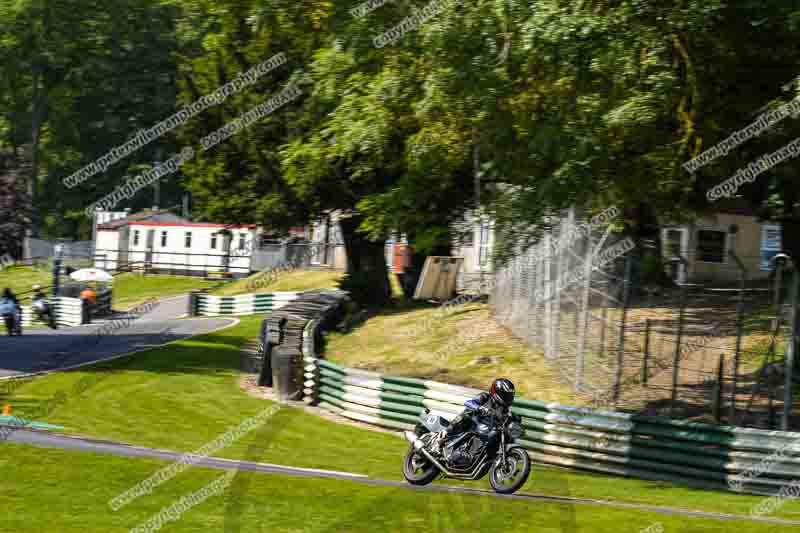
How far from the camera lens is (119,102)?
86.0 metres

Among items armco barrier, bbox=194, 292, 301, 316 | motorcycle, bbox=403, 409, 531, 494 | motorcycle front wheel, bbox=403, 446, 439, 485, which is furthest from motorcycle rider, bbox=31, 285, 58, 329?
motorcycle, bbox=403, 409, 531, 494

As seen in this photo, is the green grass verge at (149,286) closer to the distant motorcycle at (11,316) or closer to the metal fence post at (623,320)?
the distant motorcycle at (11,316)

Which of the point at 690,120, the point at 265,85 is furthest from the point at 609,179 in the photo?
the point at 265,85

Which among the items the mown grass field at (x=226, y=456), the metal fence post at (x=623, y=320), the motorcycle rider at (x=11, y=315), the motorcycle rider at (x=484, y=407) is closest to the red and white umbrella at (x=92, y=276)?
the motorcycle rider at (x=11, y=315)

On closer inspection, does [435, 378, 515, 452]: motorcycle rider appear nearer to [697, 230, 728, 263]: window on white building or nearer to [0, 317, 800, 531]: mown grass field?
[0, 317, 800, 531]: mown grass field

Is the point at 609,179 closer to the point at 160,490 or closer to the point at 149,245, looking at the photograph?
the point at 160,490

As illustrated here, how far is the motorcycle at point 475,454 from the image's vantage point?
13180 mm

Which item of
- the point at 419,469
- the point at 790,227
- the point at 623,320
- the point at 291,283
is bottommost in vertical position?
the point at 419,469

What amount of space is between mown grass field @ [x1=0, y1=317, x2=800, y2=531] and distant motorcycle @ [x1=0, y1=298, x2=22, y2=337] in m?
7.22

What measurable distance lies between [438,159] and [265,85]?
752 inches

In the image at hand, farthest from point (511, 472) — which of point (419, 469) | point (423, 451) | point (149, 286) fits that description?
point (149, 286)

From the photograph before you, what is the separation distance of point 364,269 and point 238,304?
1146 cm

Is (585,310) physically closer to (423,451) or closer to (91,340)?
(423,451)

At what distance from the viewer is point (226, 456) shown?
1641 centimetres
